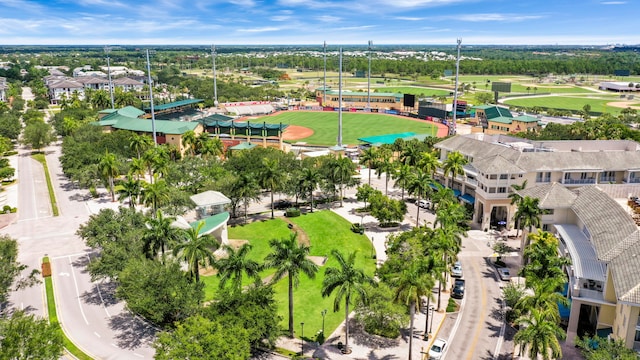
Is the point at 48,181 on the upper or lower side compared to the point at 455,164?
lower

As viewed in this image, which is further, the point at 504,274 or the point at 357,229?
the point at 357,229

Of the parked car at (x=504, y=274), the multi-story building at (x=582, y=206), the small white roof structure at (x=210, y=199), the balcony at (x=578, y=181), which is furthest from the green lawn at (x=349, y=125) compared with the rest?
the parked car at (x=504, y=274)

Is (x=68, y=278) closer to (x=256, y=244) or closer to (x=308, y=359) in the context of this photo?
(x=256, y=244)

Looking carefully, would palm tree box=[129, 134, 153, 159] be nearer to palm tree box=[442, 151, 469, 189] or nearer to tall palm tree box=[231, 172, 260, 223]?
tall palm tree box=[231, 172, 260, 223]

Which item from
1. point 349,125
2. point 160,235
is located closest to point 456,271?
point 160,235

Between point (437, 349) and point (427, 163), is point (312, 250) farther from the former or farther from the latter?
point (427, 163)

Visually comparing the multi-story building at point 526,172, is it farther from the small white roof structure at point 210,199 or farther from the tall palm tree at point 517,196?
the small white roof structure at point 210,199

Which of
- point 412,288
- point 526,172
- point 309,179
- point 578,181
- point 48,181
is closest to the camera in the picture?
point 412,288

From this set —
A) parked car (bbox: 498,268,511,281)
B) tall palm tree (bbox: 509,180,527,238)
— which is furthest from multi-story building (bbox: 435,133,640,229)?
parked car (bbox: 498,268,511,281)
